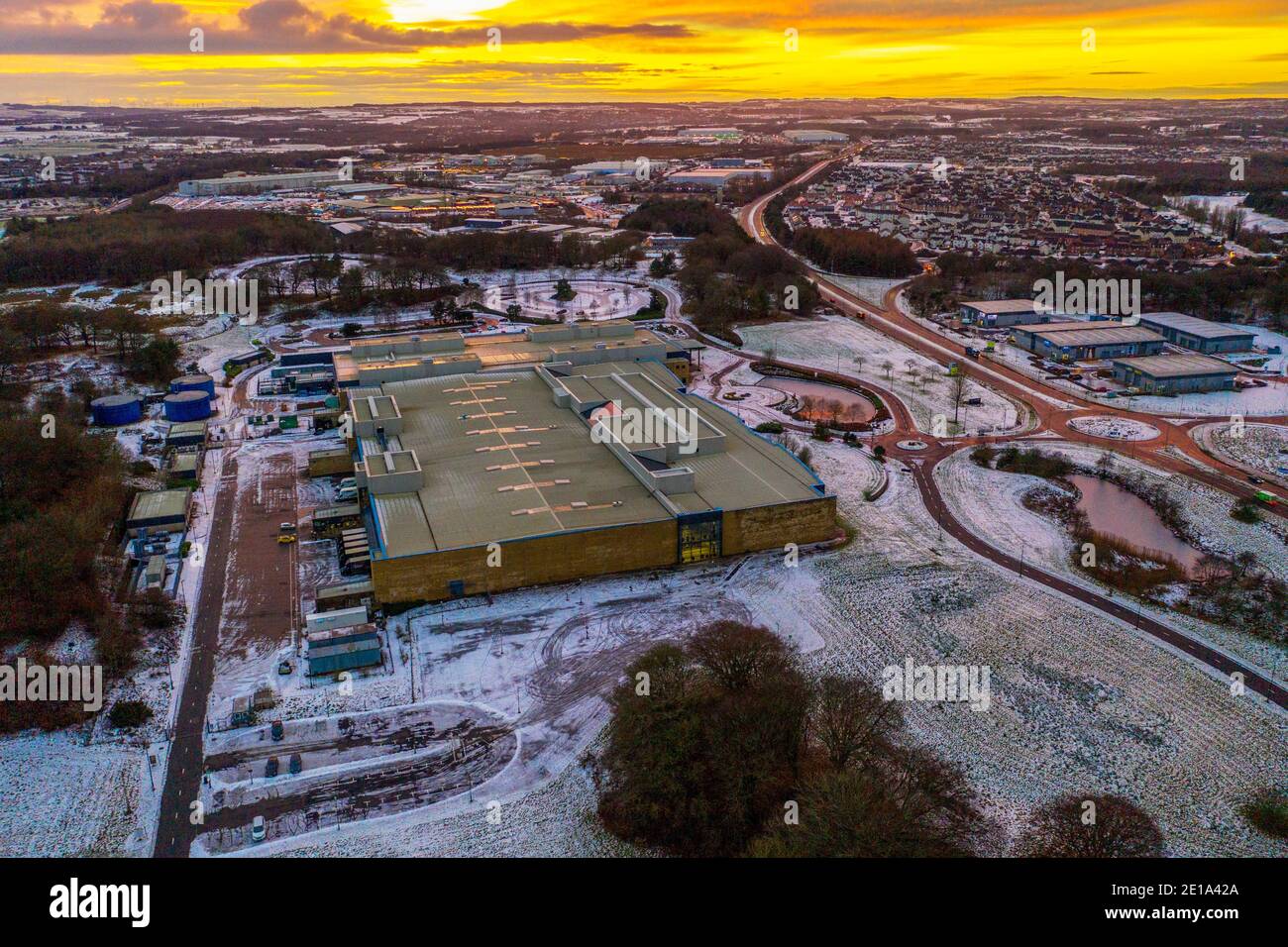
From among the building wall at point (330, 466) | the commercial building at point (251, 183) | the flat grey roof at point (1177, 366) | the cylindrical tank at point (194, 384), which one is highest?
the commercial building at point (251, 183)

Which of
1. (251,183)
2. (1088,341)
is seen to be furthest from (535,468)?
(251,183)

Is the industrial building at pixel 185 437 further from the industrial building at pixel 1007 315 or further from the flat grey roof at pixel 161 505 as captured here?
the industrial building at pixel 1007 315

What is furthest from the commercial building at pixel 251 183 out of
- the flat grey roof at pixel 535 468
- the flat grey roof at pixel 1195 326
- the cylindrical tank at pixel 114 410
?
the flat grey roof at pixel 1195 326

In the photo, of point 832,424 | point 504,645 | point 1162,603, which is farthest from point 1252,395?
point 504,645

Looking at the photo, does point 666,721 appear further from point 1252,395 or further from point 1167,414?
point 1252,395

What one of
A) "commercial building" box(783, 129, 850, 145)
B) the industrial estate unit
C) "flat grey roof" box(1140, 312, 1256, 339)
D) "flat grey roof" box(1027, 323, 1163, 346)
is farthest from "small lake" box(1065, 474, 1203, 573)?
"commercial building" box(783, 129, 850, 145)
